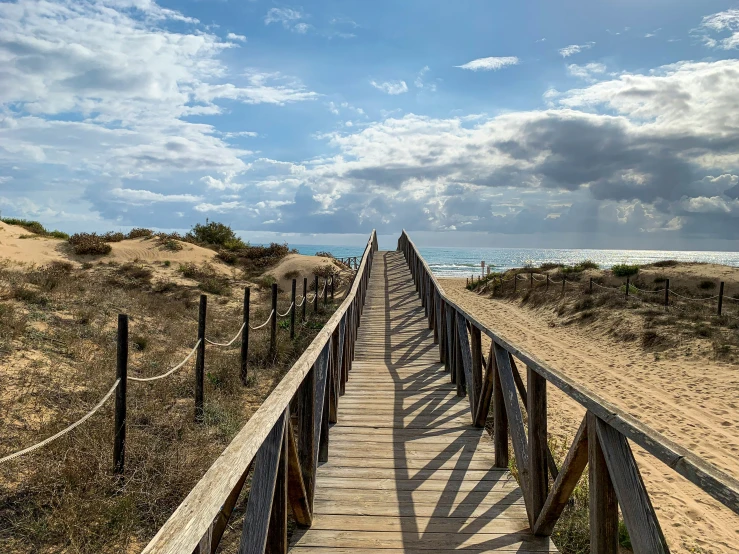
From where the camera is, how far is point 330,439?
477cm

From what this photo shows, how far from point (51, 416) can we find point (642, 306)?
18.0 meters

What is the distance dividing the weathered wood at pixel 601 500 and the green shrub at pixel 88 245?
83.0ft

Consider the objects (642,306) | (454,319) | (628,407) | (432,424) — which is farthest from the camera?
(642,306)

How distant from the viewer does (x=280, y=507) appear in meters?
2.57

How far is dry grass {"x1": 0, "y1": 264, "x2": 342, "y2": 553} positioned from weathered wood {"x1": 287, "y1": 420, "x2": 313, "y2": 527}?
1.37 m

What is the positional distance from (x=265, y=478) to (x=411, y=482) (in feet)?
6.47

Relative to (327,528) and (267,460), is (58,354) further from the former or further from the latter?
(267,460)

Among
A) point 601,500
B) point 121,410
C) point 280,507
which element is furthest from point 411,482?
point 121,410

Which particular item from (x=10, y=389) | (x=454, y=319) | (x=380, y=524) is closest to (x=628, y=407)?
(x=454, y=319)

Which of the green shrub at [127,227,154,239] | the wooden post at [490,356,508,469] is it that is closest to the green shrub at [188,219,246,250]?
the green shrub at [127,227,154,239]

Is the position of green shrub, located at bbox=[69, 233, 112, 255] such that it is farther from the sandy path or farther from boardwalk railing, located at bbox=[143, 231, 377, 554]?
boardwalk railing, located at bbox=[143, 231, 377, 554]

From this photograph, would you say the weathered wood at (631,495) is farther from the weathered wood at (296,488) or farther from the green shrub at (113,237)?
the green shrub at (113,237)

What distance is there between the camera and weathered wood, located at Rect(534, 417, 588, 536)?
8.38 feet

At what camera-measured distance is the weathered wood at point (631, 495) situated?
6.15 feet
